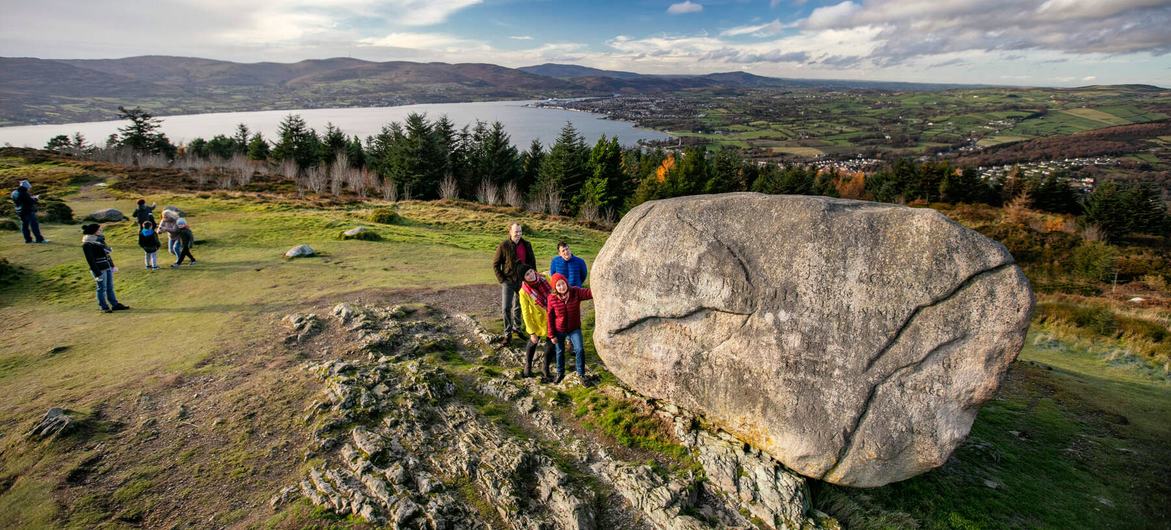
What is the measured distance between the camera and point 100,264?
1476cm

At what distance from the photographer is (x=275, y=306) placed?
15.6 m

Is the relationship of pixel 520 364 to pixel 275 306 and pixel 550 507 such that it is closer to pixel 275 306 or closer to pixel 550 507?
pixel 550 507

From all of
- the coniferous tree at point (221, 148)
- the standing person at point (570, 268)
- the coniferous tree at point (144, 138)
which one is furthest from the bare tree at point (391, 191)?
the standing person at point (570, 268)

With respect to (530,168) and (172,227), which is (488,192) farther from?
(172,227)

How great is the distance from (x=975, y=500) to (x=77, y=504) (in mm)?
14135

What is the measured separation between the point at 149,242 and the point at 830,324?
22.9 m

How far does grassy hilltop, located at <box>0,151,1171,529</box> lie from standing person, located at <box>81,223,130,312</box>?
64 centimetres

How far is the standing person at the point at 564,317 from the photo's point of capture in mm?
10633

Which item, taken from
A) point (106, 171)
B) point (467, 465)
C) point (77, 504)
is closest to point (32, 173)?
point (106, 171)

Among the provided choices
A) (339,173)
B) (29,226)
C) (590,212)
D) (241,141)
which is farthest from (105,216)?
(241,141)

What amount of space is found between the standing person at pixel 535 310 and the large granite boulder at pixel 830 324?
2.32 meters

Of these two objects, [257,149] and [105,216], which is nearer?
[105,216]

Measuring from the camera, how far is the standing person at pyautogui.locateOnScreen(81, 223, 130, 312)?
47.6 feet

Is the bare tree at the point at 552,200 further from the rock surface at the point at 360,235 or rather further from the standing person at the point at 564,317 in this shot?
the standing person at the point at 564,317
